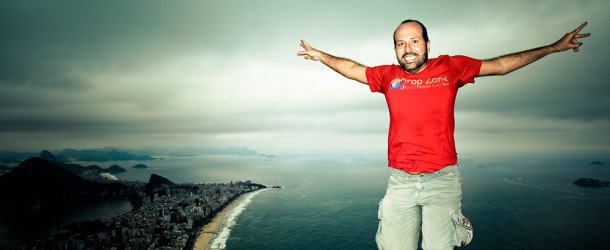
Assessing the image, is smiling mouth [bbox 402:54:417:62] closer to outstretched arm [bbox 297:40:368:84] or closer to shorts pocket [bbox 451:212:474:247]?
outstretched arm [bbox 297:40:368:84]

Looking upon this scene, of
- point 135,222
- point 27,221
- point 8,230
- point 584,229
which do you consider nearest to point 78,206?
point 27,221

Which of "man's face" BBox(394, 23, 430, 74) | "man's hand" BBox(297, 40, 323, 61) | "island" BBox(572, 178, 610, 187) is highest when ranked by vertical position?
"man's hand" BBox(297, 40, 323, 61)

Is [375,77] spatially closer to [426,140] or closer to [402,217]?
[426,140]

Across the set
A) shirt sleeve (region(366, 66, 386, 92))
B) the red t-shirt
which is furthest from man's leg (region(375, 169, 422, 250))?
shirt sleeve (region(366, 66, 386, 92))

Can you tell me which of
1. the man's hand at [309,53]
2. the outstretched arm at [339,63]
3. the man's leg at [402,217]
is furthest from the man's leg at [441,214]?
the man's hand at [309,53]

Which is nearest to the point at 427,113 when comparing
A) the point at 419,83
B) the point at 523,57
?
the point at 419,83

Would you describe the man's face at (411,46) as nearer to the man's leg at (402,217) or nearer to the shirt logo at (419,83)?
the shirt logo at (419,83)

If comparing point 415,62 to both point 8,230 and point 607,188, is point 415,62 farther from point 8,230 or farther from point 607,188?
point 607,188

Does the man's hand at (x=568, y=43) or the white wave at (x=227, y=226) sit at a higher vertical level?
the man's hand at (x=568, y=43)
